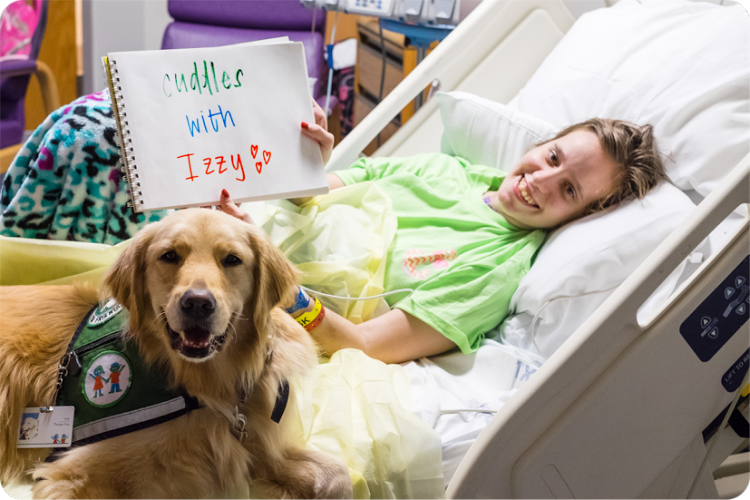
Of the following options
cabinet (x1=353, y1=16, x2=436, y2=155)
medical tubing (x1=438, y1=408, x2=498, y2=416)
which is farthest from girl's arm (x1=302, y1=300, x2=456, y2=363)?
cabinet (x1=353, y1=16, x2=436, y2=155)

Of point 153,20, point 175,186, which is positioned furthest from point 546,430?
point 153,20

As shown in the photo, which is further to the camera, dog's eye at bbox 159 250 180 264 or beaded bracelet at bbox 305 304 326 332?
beaded bracelet at bbox 305 304 326 332

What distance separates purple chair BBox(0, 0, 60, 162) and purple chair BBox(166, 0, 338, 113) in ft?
2.83

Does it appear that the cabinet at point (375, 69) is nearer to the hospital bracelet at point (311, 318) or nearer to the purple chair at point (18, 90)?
the purple chair at point (18, 90)

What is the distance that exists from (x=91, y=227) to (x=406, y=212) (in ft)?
2.68

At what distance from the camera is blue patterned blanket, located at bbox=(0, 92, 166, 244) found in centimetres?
105

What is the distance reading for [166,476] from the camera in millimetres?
886

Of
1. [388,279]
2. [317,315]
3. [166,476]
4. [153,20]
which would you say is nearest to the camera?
[166,476]

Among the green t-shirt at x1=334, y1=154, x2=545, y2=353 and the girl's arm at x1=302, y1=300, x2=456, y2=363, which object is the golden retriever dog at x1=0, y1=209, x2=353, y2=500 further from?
the green t-shirt at x1=334, y1=154, x2=545, y2=353

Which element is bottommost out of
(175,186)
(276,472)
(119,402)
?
(276,472)

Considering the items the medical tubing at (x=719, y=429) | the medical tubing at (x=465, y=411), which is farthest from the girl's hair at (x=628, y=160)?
the medical tubing at (x=465, y=411)

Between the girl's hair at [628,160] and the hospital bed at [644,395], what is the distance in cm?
25

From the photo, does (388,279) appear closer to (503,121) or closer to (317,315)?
(317,315)

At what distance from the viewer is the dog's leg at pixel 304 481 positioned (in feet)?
3.17
